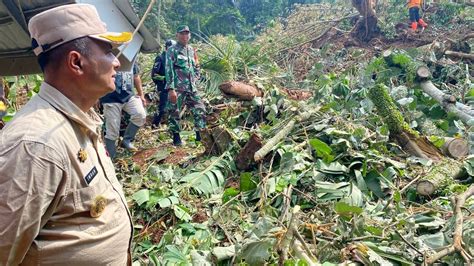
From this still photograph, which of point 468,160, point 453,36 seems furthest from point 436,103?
point 453,36

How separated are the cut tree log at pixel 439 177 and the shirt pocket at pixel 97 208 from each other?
2.76 metres

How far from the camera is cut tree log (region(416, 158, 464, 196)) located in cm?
362

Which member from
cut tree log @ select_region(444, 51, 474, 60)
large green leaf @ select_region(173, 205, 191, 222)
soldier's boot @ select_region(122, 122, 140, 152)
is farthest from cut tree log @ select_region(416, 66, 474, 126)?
soldier's boot @ select_region(122, 122, 140, 152)

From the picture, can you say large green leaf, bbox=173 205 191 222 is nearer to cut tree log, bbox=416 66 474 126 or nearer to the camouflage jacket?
the camouflage jacket

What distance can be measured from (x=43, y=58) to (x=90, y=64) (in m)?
0.15

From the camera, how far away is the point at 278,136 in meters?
4.49

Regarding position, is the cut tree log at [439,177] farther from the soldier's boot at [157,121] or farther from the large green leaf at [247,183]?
the soldier's boot at [157,121]

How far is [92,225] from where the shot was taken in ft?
4.91

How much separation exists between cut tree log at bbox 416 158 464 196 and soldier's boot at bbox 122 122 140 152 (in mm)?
3235

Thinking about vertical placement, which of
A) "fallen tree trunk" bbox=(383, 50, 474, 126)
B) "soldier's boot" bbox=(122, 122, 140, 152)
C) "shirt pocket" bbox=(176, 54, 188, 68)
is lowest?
"soldier's boot" bbox=(122, 122, 140, 152)

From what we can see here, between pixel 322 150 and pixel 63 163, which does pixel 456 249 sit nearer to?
pixel 322 150

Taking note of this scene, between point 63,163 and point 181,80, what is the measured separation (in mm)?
4459

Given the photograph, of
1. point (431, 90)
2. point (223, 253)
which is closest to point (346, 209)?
point (223, 253)

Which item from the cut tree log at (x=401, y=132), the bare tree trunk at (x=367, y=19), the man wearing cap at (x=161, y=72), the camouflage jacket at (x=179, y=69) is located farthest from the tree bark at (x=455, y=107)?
the bare tree trunk at (x=367, y=19)
